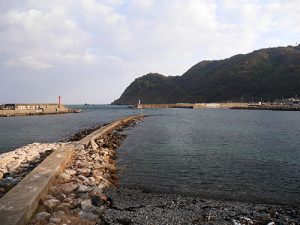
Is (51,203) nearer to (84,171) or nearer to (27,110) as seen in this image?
(84,171)

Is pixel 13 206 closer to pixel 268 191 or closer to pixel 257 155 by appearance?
pixel 268 191

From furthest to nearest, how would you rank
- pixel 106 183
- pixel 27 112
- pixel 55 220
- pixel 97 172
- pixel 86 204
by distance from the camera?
pixel 27 112 → pixel 97 172 → pixel 106 183 → pixel 86 204 → pixel 55 220

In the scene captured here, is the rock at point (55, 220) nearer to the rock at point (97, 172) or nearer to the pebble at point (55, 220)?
the pebble at point (55, 220)

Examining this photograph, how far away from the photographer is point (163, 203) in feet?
39.6

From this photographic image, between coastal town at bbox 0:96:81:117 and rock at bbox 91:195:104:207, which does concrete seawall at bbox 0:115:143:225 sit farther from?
coastal town at bbox 0:96:81:117

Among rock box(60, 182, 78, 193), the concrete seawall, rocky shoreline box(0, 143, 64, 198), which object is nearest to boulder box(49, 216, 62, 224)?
the concrete seawall

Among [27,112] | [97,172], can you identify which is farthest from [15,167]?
[27,112]

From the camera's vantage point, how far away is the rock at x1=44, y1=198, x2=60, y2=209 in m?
10.3

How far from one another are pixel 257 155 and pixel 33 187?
17.4 metres

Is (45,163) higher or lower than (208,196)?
higher

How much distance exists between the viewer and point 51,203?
10492 mm

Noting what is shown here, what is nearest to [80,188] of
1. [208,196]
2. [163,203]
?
[163,203]

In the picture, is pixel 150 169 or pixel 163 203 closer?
pixel 163 203

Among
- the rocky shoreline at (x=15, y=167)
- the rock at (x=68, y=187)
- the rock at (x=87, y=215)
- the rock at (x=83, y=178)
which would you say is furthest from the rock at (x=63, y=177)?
the rock at (x=87, y=215)
